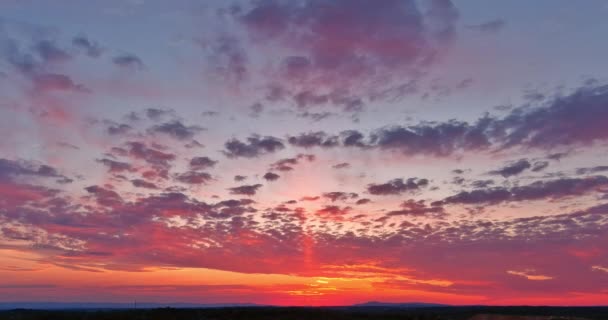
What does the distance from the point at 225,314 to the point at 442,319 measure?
134ft

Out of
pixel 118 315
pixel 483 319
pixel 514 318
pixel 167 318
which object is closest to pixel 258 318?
pixel 167 318

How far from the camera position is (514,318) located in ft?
248

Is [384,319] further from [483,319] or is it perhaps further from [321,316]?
[483,319]

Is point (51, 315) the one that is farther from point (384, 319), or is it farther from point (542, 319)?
point (542, 319)

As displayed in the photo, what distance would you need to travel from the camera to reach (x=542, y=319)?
3063 inches

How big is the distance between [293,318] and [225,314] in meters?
17.8

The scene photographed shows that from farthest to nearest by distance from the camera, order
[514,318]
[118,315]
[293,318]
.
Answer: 1. [118,315]
2. [293,318]
3. [514,318]

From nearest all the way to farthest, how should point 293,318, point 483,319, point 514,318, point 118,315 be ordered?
point 514,318, point 483,319, point 293,318, point 118,315

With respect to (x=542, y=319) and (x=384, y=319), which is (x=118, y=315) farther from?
(x=542, y=319)

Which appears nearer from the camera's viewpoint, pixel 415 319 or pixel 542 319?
pixel 542 319

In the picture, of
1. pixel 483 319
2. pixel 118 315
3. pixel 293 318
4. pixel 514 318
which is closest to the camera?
pixel 514 318

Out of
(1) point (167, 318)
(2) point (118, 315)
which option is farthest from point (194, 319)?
(2) point (118, 315)

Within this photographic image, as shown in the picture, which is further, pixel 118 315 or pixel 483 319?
pixel 118 315

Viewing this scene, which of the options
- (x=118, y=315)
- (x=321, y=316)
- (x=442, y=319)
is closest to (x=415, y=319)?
(x=442, y=319)
